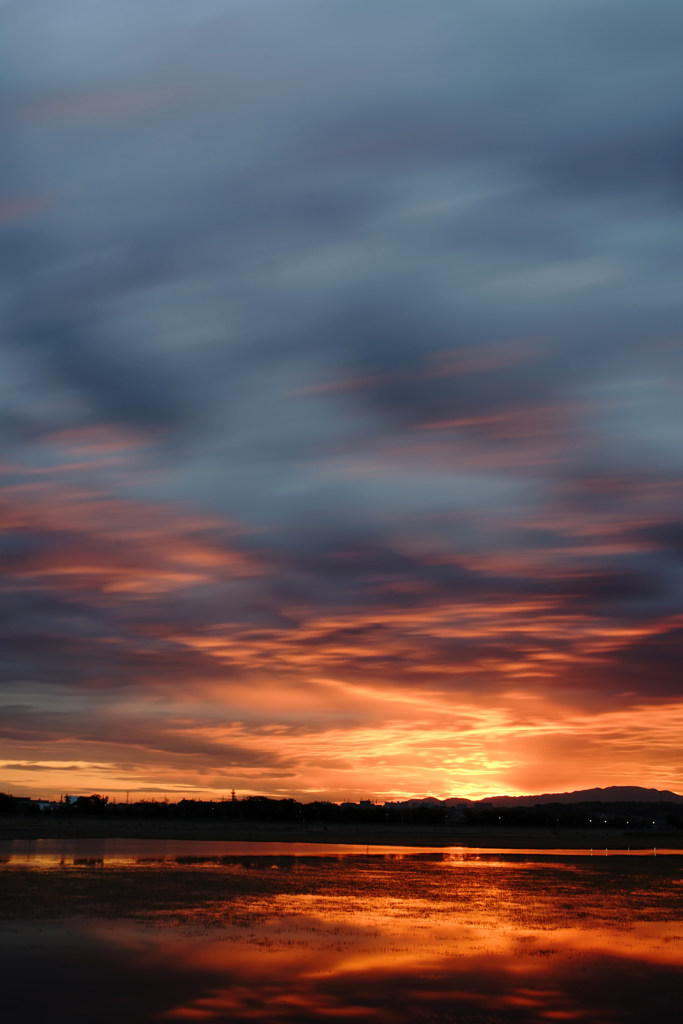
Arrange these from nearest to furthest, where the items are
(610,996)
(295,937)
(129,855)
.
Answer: (610,996) < (295,937) < (129,855)

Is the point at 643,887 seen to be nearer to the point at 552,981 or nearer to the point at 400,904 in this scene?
the point at 400,904

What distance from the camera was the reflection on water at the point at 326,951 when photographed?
27.2 meters

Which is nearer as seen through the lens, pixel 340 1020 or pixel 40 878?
pixel 340 1020

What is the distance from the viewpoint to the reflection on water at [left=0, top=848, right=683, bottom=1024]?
27.2 m

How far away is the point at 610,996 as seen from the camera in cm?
3006

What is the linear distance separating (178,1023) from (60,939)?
13.8 metres

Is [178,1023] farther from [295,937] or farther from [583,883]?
[583,883]

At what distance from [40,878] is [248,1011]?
4072 centimetres

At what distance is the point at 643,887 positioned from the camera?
73.1m

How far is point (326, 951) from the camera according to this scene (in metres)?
36.3

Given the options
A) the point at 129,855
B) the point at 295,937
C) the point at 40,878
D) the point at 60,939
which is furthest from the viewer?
the point at 129,855

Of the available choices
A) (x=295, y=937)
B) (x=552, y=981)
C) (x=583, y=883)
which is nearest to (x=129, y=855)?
(x=583, y=883)

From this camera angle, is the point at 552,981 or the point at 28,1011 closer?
the point at 28,1011

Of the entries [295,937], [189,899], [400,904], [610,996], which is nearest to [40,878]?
[189,899]
